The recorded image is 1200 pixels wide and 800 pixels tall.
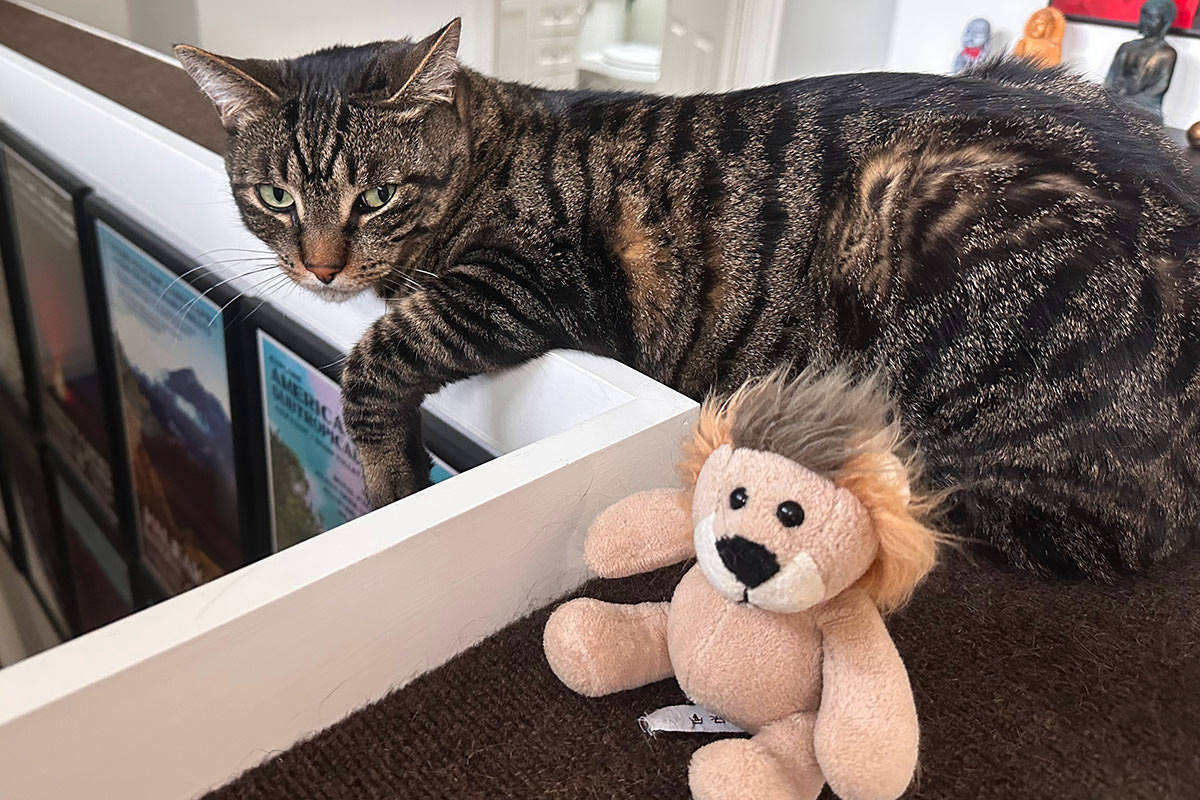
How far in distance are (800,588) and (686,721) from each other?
158 mm

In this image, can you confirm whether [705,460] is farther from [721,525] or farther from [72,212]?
[72,212]

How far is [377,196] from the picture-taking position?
88 centimetres

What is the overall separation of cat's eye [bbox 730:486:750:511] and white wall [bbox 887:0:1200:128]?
2.38 m

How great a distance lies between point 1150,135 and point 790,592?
0.72 metres

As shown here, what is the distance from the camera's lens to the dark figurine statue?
7.75ft

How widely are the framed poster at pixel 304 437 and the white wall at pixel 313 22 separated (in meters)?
1.55

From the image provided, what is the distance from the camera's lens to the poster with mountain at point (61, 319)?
4.87 ft

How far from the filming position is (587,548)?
0.55 m

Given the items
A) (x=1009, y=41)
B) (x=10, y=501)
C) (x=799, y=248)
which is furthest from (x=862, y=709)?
(x=1009, y=41)

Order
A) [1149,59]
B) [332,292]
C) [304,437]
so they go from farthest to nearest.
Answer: [1149,59] → [304,437] → [332,292]

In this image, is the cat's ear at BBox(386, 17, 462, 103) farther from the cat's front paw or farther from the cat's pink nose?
the cat's front paw

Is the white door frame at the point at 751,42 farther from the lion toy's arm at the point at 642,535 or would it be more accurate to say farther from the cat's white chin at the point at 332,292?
the lion toy's arm at the point at 642,535

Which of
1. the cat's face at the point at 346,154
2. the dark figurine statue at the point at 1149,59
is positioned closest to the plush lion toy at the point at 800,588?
the cat's face at the point at 346,154

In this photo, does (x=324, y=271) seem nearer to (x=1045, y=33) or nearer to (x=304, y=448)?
(x=304, y=448)
